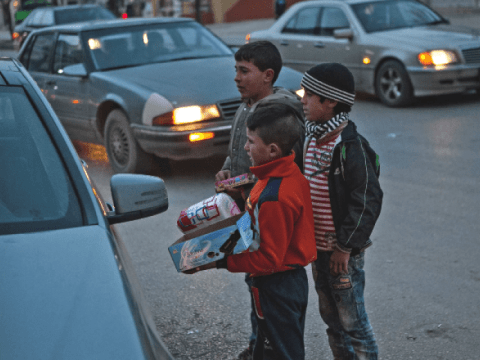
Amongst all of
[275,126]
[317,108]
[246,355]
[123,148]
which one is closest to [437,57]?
[123,148]

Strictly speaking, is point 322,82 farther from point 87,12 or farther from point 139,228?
point 87,12

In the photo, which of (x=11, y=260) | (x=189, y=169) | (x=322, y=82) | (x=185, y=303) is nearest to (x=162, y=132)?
(x=189, y=169)

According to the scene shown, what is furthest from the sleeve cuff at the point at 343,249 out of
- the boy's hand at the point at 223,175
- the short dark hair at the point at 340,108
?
the boy's hand at the point at 223,175

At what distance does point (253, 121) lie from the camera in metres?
2.63

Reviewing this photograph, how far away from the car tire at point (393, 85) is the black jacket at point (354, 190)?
7.97m

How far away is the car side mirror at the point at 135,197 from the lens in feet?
8.75

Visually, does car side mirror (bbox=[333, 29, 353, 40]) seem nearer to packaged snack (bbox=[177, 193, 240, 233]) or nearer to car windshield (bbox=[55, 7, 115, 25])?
packaged snack (bbox=[177, 193, 240, 233])

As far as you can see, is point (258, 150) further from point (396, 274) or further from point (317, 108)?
point (396, 274)

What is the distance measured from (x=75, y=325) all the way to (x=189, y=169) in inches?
237

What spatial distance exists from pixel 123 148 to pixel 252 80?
4.51m

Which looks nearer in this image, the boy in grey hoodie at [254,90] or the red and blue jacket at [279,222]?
the red and blue jacket at [279,222]

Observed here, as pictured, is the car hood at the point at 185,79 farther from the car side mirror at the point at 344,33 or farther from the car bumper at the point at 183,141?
the car side mirror at the point at 344,33

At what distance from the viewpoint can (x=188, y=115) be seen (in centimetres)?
683

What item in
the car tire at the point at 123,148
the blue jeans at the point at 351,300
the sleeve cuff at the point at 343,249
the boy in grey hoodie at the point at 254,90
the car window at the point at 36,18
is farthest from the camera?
the car window at the point at 36,18
